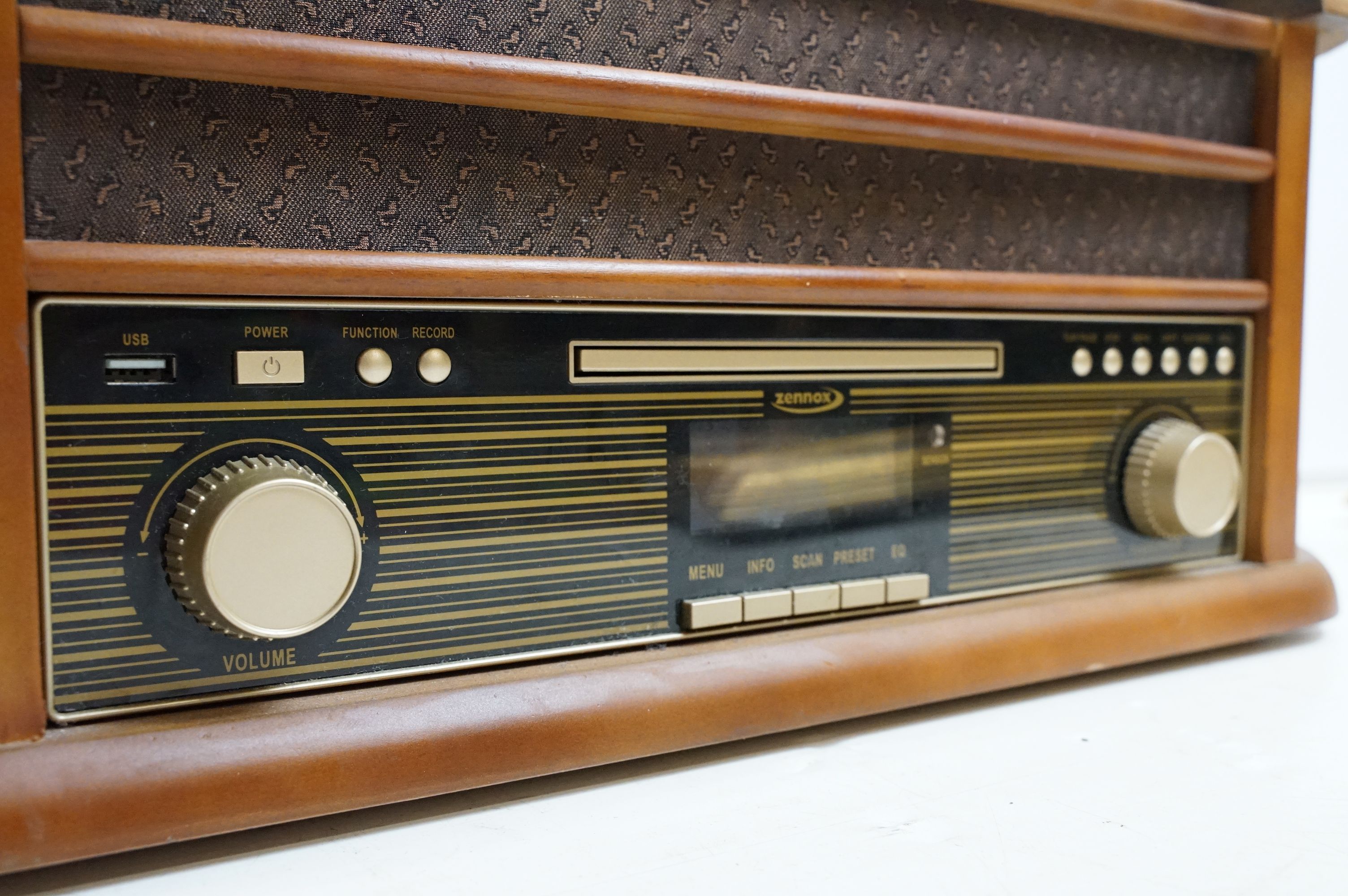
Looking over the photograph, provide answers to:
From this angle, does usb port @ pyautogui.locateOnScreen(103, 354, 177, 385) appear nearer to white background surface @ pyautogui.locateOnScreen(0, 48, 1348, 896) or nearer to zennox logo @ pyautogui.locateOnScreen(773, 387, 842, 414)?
white background surface @ pyautogui.locateOnScreen(0, 48, 1348, 896)

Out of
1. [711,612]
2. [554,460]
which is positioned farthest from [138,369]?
[711,612]

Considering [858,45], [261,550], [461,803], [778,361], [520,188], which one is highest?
[858,45]

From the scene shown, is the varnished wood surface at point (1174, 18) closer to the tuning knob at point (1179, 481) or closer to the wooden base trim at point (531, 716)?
the tuning knob at point (1179, 481)

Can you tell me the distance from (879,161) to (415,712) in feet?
1.62

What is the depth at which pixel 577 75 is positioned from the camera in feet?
1.92

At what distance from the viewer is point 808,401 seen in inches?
27.2

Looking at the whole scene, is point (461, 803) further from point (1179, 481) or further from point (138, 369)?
point (1179, 481)

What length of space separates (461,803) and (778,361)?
1.14 feet

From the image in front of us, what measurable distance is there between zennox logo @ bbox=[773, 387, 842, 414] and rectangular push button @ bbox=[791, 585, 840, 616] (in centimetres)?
12

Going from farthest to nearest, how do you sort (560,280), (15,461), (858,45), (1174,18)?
(1174,18)
(858,45)
(560,280)
(15,461)

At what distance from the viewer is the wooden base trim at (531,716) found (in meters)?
0.48

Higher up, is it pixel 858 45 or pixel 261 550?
pixel 858 45

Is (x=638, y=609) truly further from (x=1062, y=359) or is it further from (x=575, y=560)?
(x=1062, y=359)

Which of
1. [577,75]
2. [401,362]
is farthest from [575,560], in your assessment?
[577,75]
